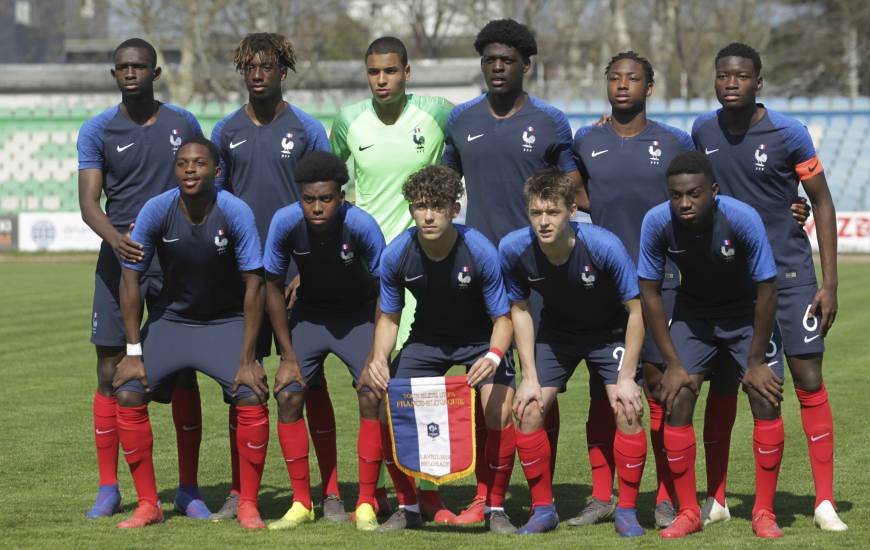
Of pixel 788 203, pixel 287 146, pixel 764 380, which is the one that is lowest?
pixel 764 380

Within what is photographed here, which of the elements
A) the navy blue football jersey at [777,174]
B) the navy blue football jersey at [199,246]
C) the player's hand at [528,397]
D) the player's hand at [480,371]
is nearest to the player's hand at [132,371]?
the navy blue football jersey at [199,246]

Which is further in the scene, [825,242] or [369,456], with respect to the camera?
[369,456]

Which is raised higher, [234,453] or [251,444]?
[251,444]

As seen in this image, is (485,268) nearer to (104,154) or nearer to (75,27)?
(104,154)

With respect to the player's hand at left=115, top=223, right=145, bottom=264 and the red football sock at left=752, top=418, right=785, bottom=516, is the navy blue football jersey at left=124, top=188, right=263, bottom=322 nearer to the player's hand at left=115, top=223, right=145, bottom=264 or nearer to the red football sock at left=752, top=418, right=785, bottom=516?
the player's hand at left=115, top=223, right=145, bottom=264

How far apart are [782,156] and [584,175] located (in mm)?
1128

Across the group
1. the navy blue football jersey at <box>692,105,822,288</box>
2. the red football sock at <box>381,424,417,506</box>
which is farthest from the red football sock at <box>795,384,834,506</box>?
the red football sock at <box>381,424,417,506</box>

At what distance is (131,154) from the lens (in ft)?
25.4

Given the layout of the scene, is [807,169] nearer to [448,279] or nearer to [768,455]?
[768,455]

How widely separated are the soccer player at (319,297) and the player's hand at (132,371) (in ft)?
2.31

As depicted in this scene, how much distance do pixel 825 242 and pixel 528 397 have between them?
1.73 m

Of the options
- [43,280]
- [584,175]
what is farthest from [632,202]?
[43,280]

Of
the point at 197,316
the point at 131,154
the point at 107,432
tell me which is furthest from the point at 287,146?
the point at 107,432

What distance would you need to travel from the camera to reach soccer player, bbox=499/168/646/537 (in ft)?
23.2
